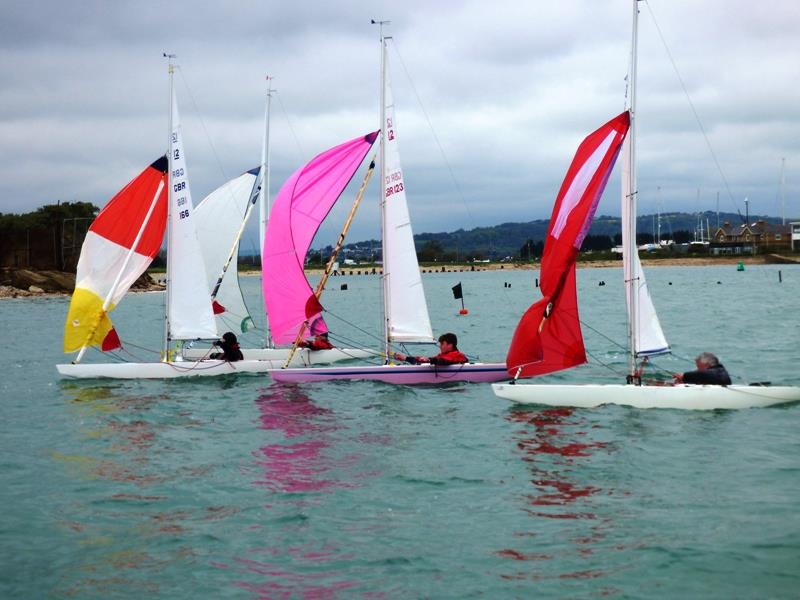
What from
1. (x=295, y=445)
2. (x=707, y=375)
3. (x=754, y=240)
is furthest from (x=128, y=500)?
(x=754, y=240)

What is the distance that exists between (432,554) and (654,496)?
3505 millimetres

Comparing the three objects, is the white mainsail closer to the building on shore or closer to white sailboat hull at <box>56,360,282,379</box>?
white sailboat hull at <box>56,360,282,379</box>

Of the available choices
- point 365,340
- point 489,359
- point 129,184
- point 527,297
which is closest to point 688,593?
point 129,184

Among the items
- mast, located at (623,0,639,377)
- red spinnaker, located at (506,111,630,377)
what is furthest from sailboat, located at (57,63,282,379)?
mast, located at (623,0,639,377)

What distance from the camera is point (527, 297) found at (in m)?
85.4

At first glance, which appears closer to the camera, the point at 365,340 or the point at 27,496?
the point at 27,496

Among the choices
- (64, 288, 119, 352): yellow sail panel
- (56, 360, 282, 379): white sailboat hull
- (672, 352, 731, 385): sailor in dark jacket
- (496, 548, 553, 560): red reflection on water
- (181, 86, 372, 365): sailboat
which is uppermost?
(181, 86, 372, 365): sailboat

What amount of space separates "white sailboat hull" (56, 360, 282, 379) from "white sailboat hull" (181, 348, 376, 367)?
75 centimetres

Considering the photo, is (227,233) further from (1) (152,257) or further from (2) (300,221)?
(2) (300,221)

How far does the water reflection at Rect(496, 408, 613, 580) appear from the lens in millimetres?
9742

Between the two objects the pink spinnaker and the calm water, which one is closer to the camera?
the calm water

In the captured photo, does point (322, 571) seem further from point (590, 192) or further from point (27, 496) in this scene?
point (590, 192)

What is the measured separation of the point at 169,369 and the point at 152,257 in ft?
9.70

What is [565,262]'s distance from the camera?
17.4 meters
